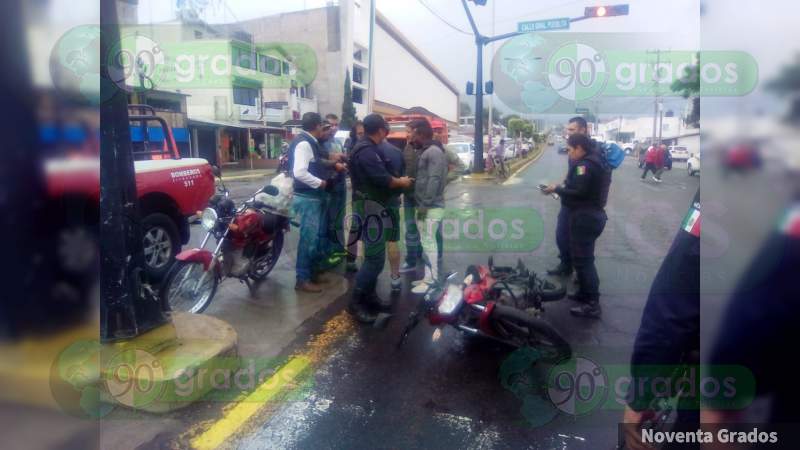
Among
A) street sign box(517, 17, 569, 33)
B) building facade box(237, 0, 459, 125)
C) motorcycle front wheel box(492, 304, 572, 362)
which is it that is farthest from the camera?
building facade box(237, 0, 459, 125)

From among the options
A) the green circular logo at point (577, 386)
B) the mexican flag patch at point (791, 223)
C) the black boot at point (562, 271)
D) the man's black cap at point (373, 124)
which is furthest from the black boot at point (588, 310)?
the mexican flag patch at point (791, 223)

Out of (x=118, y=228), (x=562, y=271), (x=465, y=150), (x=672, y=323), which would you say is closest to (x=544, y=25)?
(x=562, y=271)

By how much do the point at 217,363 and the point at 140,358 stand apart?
1.46 feet

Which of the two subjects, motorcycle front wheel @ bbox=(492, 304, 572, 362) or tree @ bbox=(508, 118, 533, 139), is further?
tree @ bbox=(508, 118, 533, 139)

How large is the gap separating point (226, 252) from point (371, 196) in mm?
1377

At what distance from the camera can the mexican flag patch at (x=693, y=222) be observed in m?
1.49

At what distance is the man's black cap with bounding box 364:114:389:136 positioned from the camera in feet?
14.7

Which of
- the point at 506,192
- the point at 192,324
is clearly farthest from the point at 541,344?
the point at 506,192

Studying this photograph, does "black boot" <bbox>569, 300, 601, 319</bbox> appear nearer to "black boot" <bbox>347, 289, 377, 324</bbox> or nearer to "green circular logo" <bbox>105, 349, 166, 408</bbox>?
"black boot" <bbox>347, 289, 377, 324</bbox>

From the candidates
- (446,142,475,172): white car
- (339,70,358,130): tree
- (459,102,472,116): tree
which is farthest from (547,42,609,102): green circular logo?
(446,142,475,172): white car

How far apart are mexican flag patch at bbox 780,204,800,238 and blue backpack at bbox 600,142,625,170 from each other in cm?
384

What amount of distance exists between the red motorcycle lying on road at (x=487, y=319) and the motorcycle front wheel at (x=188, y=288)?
1.89m

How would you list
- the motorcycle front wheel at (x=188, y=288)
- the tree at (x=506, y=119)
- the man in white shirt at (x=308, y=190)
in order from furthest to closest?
the tree at (x=506, y=119)
the man in white shirt at (x=308, y=190)
the motorcycle front wheel at (x=188, y=288)

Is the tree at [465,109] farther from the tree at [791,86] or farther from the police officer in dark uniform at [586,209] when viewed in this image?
the tree at [791,86]
